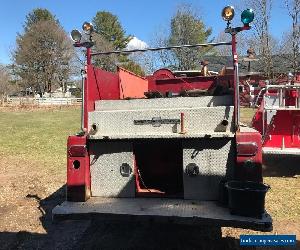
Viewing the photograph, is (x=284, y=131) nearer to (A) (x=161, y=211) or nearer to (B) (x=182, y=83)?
(B) (x=182, y=83)

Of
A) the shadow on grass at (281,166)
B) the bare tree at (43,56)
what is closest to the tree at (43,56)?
the bare tree at (43,56)

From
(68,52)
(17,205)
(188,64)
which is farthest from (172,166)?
(68,52)

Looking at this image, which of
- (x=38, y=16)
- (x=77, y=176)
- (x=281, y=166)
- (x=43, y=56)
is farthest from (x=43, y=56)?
(x=77, y=176)

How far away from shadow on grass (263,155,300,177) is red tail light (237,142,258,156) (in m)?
4.14

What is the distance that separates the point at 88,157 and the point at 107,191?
466 millimetres

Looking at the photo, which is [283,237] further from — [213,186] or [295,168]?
[295,168]

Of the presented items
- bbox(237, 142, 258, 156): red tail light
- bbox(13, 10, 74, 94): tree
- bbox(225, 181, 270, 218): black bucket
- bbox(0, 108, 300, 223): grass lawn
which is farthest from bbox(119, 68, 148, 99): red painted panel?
bbox(13, 10, 74, 94): tree

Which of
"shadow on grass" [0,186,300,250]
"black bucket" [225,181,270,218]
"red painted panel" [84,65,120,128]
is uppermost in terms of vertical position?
"red painted panel" [84,65,120,128]

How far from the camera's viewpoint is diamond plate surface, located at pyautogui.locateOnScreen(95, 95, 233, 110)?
4.84m

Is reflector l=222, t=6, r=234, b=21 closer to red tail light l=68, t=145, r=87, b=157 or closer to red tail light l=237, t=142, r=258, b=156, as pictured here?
red tail light l=237, t=142, r=258, b=156

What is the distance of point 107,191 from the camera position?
16.3ft

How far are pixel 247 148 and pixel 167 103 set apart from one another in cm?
113

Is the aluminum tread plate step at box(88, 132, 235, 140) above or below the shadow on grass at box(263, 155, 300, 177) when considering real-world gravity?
above

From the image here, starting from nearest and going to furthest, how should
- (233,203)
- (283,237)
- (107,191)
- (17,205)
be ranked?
(233,203)
(283,237)
(107,191)
(17,205)
